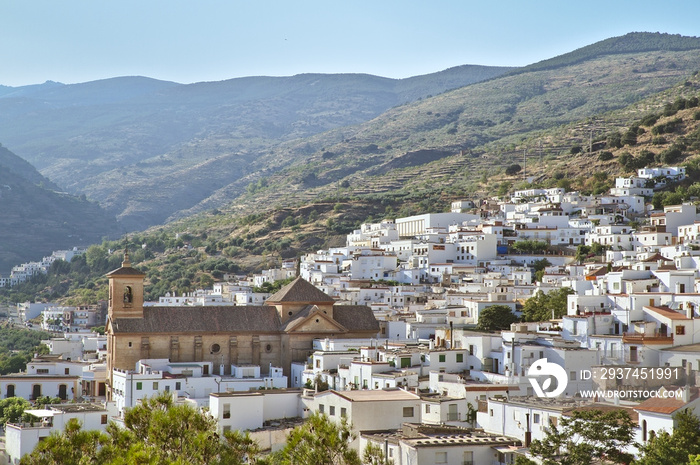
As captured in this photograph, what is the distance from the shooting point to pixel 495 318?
5472cm

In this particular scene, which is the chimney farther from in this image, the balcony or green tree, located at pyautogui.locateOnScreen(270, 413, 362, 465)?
the balcony

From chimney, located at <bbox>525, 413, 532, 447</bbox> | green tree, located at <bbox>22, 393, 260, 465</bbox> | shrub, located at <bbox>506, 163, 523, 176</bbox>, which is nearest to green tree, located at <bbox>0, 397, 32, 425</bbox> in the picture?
green tree, located at <bbox>22, 393, 260, 465</bbox>

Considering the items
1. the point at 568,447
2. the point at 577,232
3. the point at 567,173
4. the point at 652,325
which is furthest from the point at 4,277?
the point at 568,447

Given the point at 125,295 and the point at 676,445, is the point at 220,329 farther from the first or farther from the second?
the point at 676,445

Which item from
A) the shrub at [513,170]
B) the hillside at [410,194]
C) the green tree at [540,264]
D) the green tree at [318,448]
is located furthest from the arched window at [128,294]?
the shrub at [513,170]

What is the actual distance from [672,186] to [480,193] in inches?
1101

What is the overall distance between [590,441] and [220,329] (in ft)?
88.5

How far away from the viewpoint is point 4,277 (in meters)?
148

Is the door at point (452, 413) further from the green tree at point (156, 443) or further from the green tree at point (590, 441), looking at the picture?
the green tree at point (156, 443)

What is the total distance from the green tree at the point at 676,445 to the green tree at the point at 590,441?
84cm

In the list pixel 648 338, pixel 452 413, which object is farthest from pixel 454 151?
pixel 452 413

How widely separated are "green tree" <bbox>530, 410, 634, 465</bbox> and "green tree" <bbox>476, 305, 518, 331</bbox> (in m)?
22.7

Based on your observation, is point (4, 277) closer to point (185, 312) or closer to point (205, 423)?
point (185, 312)

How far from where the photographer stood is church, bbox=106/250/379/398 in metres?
52.5
